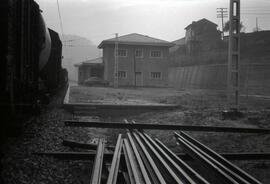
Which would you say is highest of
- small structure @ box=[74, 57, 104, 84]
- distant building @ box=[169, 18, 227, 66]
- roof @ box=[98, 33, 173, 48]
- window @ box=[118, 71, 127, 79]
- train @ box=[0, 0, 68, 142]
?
distant building @ box=[169, 18, 227, 66]

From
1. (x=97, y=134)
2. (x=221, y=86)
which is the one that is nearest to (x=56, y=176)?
(x=97, y=134)

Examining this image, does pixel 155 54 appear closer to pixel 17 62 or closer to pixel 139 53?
pixel 139 53

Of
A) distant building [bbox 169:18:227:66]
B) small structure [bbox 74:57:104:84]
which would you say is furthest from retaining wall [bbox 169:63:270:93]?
small structure [bbox 74:57:104:84]

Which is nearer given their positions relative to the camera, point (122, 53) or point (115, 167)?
point (115, 167)

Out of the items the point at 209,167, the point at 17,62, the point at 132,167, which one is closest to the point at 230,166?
the point at 209,167

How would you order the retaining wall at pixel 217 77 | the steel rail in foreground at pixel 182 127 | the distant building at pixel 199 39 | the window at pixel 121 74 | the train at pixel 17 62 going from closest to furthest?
the train at pixel 17 62 < the steel rail in foreground at pixel 182 127 < the retaining wall at pixel 217 77 < the window at pixel 121 74 < the distant building at pixel 199 39

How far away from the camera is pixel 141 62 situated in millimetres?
45000

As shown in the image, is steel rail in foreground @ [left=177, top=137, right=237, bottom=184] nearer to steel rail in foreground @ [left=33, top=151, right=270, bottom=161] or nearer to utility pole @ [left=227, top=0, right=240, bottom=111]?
steel rail in foreground @ [left=33, top=151, right=270, bottom=161]

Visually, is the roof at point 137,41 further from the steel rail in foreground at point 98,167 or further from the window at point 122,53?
the steel rail in foreground at point 98,167

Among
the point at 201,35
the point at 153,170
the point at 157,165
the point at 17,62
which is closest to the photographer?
the point at 153,170

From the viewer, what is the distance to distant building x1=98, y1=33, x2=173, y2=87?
44656mm

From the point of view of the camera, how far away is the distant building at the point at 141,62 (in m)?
44.7

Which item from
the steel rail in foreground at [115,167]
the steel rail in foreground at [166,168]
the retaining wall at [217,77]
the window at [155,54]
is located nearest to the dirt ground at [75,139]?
the steel rail in foreground at [115,167]

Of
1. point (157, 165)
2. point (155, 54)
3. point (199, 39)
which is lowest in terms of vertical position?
point (157, 165)
